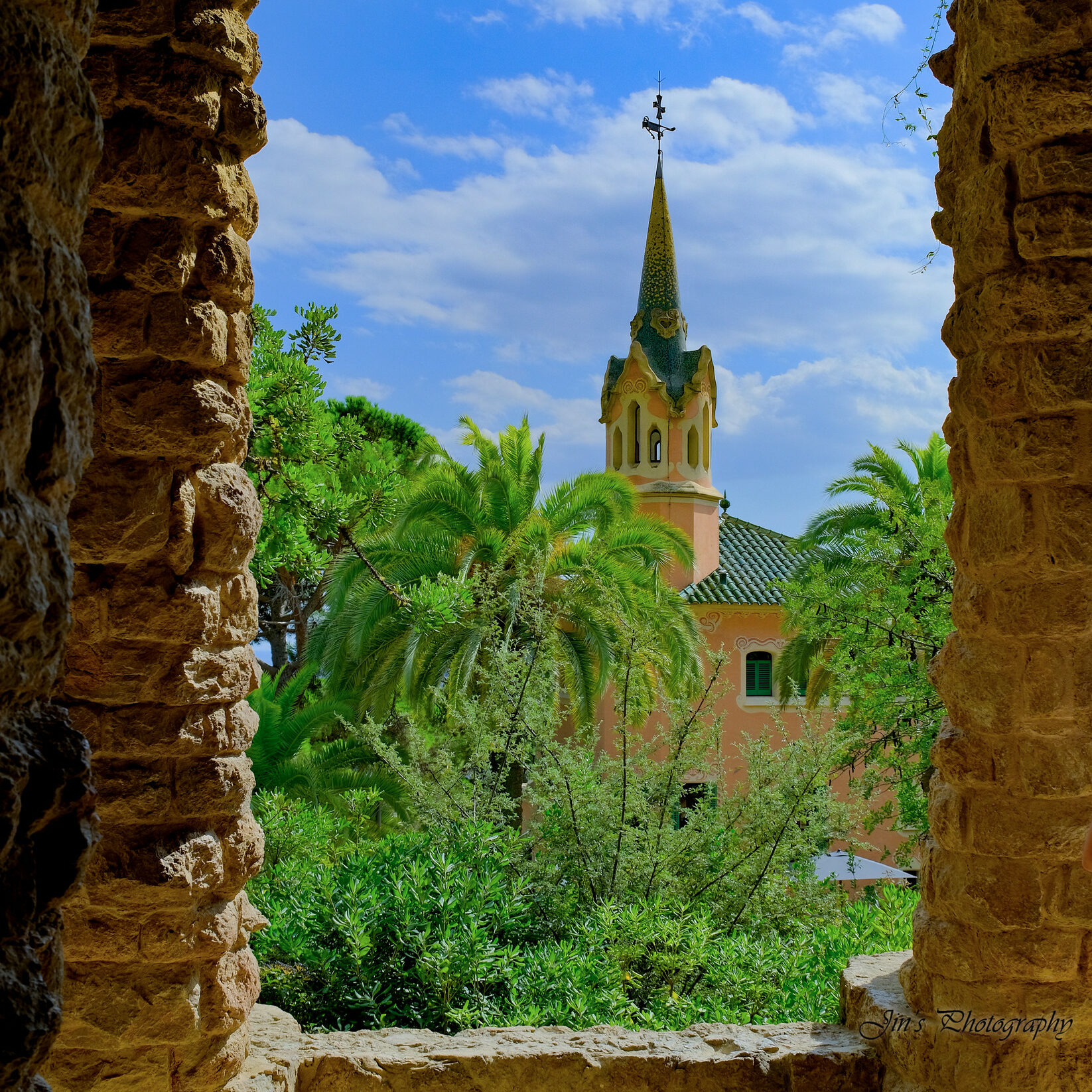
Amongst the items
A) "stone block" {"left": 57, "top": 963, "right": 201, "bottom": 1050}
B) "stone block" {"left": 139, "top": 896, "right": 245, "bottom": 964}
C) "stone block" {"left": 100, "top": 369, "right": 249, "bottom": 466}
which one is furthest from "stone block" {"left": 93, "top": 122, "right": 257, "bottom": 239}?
"stone block" {"left": 57, "top": 963, "right": 201, "bottom": 1050}

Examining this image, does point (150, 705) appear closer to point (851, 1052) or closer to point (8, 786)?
point (8, 786)

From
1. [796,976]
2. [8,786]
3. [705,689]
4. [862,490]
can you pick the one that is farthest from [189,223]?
[862,490]

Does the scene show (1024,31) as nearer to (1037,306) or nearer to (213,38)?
(1037,306)

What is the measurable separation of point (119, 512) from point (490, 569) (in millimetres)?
9787

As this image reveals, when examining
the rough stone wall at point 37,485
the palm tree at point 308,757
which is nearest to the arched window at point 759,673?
the palm tree at point 308,757

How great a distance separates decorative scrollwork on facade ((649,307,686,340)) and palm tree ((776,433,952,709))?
857 centimetres

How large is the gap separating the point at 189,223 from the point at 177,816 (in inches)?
58.2

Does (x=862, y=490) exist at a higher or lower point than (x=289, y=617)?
higher

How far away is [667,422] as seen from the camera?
74.2 feet

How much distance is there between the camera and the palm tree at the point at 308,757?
10789 mm

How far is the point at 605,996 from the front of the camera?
12.9 ft

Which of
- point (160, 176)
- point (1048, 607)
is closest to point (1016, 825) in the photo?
point (1048, 607)

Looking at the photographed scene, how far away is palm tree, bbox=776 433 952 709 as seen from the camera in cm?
1142

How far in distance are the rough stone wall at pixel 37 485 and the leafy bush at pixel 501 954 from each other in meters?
2.98
